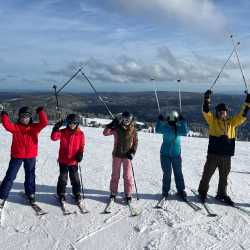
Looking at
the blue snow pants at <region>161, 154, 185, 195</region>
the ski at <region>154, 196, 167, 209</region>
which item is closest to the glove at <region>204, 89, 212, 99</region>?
the blue snow pants at <region>161, 154, 185, 195</region>

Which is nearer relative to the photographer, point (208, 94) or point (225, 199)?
point (208, 94)

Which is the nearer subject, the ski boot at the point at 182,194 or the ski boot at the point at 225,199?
the ski boot at the point at 225,199

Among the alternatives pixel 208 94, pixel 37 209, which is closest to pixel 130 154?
pixel 208 94

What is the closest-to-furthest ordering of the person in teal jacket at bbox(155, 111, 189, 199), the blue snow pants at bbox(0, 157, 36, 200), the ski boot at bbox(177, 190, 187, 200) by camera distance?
the blue snow pants at bbox(0, 157, 36, 200) → the person in teal jacket at bbox(155, 111, 189, 199) → the ski boot at bbox(177, 190, 187, 200)

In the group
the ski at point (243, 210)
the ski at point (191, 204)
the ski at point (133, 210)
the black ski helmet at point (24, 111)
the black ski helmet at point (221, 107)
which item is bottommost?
the ski at point (133, 210)

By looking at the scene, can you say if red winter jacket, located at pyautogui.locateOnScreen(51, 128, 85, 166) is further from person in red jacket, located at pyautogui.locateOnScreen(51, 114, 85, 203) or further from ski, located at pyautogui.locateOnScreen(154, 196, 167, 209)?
ski, located at pyautogui.locateOnScreen(154, 196, 167, 209)

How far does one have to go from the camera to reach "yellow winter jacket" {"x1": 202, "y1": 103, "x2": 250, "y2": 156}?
802 cm

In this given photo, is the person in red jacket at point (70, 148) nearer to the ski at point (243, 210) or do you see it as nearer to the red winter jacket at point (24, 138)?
the red winter jacket at point (24, 138)

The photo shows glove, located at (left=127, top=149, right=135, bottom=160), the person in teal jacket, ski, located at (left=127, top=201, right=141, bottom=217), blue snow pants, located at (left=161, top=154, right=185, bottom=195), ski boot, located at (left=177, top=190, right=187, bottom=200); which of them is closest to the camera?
ski, located at (left=127, top=201, right=141, bottom=217)

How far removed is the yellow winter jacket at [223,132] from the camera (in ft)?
26.3

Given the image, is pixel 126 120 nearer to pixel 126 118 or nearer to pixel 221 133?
pixel 126 118

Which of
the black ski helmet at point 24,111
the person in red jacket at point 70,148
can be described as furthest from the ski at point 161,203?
the black ski helmet at point 24,111

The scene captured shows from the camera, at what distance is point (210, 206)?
815 cm

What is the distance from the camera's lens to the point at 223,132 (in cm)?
803
